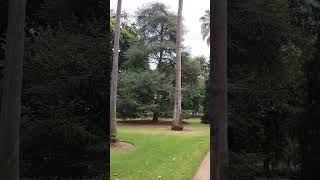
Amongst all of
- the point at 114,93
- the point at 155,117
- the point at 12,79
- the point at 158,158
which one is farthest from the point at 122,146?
the point at 155,117

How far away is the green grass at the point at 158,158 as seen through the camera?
33.6ft

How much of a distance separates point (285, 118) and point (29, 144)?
410 cm

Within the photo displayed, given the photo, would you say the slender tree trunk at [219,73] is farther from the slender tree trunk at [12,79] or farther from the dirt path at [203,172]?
the dirt path at [203,172]

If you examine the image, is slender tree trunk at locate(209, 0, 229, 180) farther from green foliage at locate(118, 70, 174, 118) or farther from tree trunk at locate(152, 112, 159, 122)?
tree trunk at locate(152, 112, 159, 122)

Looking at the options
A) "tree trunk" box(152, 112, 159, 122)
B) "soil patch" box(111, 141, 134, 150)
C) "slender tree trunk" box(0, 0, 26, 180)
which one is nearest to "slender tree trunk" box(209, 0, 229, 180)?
"slender tree trunk" box(0, 0, 26, 180)

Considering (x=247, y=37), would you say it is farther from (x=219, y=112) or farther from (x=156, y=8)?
(x=156, y=8)

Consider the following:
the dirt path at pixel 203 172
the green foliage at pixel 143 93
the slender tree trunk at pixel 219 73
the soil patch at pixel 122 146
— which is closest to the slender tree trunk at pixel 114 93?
the soil patch at pixel 122 146

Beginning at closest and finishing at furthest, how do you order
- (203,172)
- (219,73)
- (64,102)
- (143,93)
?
(219,73)
(64,102)
(203,172)
(143,93)

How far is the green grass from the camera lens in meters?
10.2

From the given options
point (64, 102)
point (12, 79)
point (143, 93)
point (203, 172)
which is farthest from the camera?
point (143, 93)

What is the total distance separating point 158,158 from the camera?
12.8 metres

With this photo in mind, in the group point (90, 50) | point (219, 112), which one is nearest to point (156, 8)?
point (90, 50)

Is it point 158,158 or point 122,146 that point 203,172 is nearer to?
point 158,158

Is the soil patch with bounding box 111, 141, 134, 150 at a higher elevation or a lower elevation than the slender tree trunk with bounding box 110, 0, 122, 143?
lower
